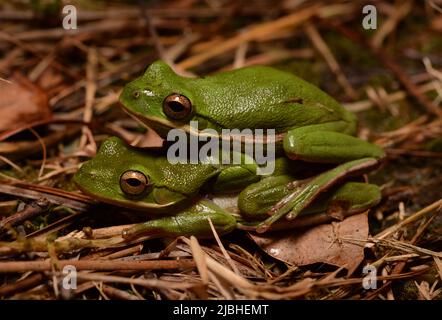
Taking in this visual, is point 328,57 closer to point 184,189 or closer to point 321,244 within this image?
point 321,244

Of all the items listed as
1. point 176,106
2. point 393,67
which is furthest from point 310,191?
point 393,67

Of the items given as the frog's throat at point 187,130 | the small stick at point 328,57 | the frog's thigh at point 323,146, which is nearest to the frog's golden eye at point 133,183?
the frog's throat at point 187,130

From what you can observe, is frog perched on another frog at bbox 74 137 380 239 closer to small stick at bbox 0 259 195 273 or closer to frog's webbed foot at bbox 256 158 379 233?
frog's webbed foot at bbox 256 158 379 233

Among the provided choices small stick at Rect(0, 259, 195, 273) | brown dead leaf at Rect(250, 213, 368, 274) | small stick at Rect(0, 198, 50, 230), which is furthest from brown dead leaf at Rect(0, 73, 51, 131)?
brown dead leaf at Rect(250, 213, 368, 274)

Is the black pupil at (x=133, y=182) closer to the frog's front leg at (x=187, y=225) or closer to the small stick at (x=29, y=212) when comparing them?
the frog's front leg at (x=187, y=225)
